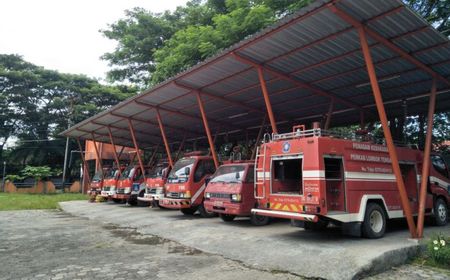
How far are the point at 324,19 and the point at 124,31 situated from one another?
23.0 meters

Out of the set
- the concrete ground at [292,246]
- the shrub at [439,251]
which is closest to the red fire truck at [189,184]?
the concrete ground at [292,246]

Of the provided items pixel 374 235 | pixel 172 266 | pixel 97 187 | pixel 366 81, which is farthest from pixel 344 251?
pixel 97 187

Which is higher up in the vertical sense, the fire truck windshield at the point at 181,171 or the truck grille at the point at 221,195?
the fire truck windshield at the point at 181,171

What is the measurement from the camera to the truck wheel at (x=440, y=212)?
10.5m

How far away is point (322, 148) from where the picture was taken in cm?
795

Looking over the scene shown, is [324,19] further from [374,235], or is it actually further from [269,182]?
[374,235]

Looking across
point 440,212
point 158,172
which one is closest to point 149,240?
point 158,172

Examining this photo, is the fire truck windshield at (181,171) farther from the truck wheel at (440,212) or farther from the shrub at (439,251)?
the shrub at (439,251)

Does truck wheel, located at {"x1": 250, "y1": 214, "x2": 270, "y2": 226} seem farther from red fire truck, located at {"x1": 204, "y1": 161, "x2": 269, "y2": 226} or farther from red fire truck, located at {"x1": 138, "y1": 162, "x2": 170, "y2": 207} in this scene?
red fire truck, located at {"x1": 138, "y1": 162, "x2": 170, "y2": 207}

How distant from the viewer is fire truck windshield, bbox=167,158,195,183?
43.8ft

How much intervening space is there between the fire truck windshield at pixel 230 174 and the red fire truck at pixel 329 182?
183 cm

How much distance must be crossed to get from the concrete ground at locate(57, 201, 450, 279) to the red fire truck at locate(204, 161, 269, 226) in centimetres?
39

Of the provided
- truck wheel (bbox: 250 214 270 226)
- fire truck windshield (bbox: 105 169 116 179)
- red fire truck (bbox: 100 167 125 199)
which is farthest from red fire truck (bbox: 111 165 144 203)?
truck wheel (bbox: 250 214 270 226)

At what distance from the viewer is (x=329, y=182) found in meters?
8.25
